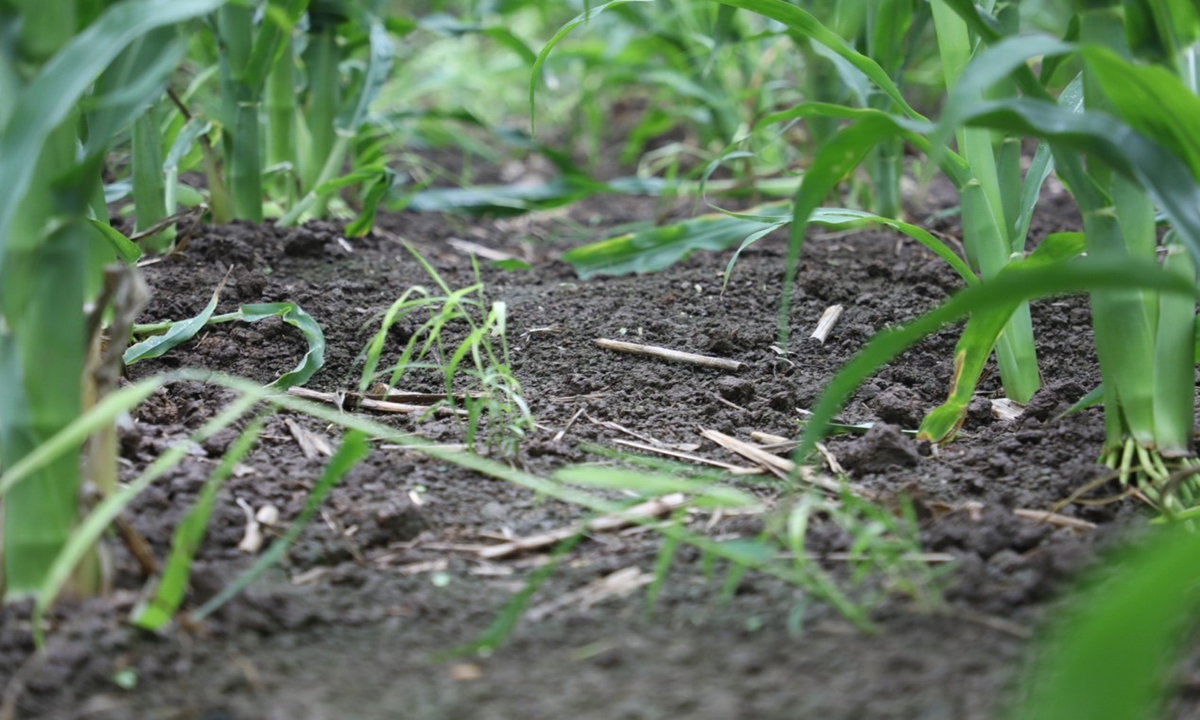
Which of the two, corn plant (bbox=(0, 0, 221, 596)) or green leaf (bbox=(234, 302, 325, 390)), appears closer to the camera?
corn plant (bbox=(0, 0, 221, 596))

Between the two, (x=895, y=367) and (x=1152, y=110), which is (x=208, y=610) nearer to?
(x=1152, y=110)

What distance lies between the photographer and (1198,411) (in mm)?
1139

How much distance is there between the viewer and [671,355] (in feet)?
4.65

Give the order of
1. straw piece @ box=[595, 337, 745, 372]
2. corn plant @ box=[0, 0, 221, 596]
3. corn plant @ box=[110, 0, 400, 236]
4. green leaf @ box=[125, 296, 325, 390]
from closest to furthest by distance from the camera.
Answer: corn plant @ box=[0, 0, 221, 596] → green leaf @ box=[125, 296, 325, 390] → straw piece @ box=[595, 337, 745, 372] → corn plant @ box=[110, 0, 400, 236]

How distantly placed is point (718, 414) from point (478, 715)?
64cm

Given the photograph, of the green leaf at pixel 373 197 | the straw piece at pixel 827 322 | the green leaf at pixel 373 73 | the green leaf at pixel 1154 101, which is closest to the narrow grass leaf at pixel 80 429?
the green leaf at pixel 1154 101

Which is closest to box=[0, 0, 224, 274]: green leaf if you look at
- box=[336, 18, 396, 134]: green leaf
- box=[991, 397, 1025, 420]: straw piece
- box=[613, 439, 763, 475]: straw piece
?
box=[613, 439, 763, 475]: straw piece

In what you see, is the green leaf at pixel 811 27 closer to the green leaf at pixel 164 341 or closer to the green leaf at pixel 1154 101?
the green leaf at pixel 1154 101

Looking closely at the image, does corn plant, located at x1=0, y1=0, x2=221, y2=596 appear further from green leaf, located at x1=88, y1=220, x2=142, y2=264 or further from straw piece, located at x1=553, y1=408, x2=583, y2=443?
straw piece, located at x1=553, y1=408, x2=583, y2=443

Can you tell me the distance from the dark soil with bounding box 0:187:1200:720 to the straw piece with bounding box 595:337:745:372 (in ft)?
0.06

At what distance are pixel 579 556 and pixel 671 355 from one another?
1.76 ft

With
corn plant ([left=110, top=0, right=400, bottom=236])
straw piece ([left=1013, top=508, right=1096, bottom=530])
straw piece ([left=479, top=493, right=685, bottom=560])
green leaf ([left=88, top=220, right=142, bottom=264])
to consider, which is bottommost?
straw piece ([left=479, top=493, right=685, bottom=560])

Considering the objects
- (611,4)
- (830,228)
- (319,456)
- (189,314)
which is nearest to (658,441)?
(319,456)

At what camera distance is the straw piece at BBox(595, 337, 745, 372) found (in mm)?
1397
